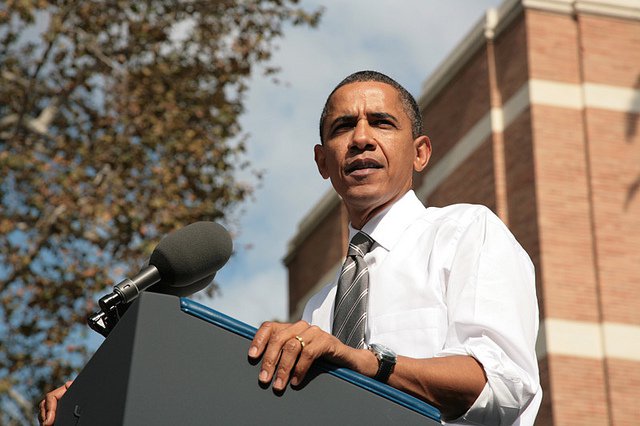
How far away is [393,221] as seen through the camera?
3049mm

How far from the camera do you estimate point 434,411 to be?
2109mm

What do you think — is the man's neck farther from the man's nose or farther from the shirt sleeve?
the shirt sleeve

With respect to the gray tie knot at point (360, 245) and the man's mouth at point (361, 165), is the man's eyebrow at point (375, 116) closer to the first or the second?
the man's mouth at point (361, 165)

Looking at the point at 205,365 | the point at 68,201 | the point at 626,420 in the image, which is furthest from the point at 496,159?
the point at 205,365

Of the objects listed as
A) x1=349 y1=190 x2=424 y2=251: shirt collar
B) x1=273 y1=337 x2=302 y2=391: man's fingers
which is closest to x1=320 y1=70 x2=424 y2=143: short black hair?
x1=349 y1=190 x2=424 y2=251: shirt collar

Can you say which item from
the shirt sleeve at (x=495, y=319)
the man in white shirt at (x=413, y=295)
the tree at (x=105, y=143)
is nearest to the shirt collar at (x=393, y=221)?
the man in white shirt at (x=413, y=295)

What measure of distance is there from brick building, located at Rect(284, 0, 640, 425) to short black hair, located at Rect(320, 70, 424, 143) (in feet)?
44.2

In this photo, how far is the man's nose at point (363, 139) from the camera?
9.80 feet

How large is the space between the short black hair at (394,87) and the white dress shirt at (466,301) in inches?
13.2

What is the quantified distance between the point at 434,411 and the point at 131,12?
13184mm

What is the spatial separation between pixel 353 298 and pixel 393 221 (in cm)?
35

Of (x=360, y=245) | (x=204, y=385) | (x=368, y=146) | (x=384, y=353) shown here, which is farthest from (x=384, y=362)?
(x=368, y=146)

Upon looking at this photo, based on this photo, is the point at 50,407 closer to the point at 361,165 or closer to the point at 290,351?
the point at 290,351

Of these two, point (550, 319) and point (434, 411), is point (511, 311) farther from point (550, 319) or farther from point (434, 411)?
point (550, 319)
